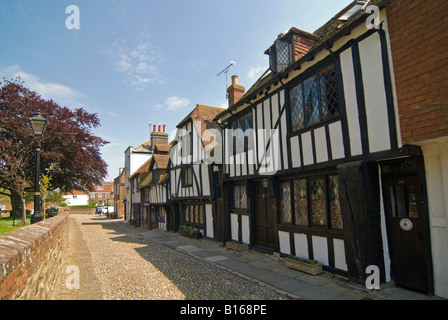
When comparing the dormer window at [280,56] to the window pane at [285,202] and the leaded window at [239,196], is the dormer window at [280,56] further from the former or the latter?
the leaded window at [239,196]

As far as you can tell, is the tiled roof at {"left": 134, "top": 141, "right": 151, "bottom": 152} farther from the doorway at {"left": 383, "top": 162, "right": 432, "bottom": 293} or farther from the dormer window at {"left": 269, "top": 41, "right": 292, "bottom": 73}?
the doorway at {"left": 383, "top": 162, "right": 432, "bottom": 293}

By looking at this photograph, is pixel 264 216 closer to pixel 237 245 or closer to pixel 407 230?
pixel 237 245

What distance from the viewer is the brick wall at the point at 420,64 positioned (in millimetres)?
4375

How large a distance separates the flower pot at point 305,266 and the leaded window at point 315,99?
12.0 ft

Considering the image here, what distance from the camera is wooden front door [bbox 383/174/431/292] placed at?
5.01 meters

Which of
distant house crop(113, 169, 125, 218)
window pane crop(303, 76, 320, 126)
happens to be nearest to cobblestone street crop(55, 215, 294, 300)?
window pane crop(303, 76, 320, 126)

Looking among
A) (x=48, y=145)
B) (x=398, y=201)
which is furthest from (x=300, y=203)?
(x=48, y=145)

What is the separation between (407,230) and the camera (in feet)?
17.3

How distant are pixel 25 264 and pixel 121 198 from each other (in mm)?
36848

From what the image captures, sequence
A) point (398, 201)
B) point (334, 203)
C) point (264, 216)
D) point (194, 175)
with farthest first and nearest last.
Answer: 1. point (194, 175)
2. point (264, 216)
3. point (334, 203)
4. point (398, 201)

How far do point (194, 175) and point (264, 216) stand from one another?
19.7ft

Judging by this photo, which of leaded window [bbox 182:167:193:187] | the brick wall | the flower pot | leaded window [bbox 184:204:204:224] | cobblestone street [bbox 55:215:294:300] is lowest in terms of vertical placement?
cobblestone street [bbox 55:215:294:300]

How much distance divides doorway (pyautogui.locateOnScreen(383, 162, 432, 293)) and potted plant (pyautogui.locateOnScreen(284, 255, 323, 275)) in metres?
1.65
